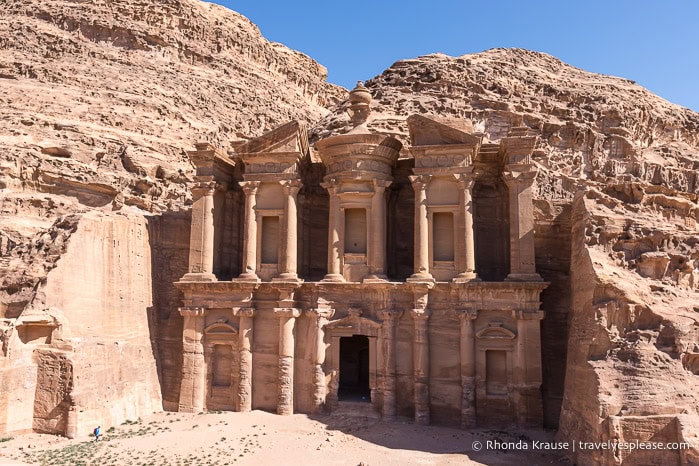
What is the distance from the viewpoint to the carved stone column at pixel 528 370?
18.3 metres

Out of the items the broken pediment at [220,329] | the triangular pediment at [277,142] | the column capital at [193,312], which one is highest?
the triangular pediment at [277,142]

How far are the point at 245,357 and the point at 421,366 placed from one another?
281 inches

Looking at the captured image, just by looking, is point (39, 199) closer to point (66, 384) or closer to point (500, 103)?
point (66, 384)

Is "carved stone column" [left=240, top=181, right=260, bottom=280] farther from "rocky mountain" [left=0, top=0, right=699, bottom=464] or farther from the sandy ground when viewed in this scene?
the sandy ground

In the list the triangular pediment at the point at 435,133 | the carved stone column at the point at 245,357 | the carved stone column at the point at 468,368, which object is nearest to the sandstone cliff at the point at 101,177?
the carved stone column at the point at 245,357

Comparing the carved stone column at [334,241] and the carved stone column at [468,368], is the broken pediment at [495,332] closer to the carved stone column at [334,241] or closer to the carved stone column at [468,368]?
the carved stone column at [468,368]

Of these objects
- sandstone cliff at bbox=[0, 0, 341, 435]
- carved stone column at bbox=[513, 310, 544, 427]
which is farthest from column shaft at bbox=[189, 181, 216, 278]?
carved stone column at bbox=[513, 310, 544, 427]

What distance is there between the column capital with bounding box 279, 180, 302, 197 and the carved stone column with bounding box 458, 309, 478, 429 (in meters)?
8.50

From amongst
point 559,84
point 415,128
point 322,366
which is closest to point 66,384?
point 322,366

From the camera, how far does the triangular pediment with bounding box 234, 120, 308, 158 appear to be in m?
21.6

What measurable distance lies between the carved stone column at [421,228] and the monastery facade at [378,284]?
57mm

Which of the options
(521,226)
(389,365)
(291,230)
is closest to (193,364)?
(291,230)

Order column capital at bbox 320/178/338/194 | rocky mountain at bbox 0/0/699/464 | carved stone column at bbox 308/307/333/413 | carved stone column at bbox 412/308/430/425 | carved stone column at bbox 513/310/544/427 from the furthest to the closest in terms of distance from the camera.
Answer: column capital at bbox 320/178/338/194, carved stone column at bbox 308/307/333/413, carved stone column at bbox 412/308/430/425, carved stone column at bbox 513/310/544/427, rocky mountain at bbox 0/0/699/464

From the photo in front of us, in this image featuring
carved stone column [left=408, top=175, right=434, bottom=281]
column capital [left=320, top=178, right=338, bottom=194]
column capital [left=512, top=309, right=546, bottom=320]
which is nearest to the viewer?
column capital [left=512, top=309, right=546, bottom=320]
